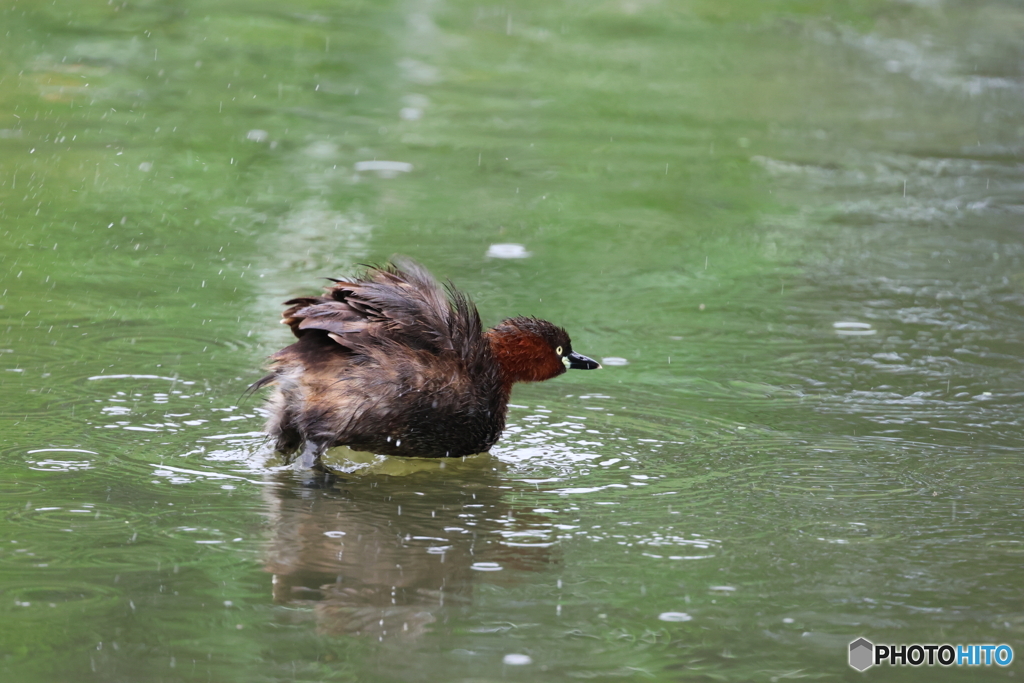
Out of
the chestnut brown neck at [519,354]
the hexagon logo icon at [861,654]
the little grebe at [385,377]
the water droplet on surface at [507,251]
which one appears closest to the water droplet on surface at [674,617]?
the hexagon logo icon at [861,654]

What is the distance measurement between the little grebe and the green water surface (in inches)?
7.9

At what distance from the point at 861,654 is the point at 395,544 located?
71.4 inches

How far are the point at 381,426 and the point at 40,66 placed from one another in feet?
31.4

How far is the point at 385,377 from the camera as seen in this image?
19.5 feet

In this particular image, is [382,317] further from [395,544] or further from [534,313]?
[534,313]

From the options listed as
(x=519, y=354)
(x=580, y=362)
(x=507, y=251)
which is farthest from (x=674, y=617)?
(x=507, y=251)

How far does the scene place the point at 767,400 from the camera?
7.31 meters

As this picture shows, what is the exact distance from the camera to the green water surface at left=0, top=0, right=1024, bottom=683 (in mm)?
4602

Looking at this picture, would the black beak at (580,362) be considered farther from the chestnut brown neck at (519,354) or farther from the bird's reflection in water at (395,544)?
the bird's reflection in water at (395,544)

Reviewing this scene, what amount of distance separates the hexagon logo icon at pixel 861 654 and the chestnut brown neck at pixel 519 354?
2450 mm

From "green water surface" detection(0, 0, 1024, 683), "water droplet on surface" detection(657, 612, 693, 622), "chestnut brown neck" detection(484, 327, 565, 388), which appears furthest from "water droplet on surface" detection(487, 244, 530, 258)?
"water droplet on surface" detection(657, 612, 693, 622)

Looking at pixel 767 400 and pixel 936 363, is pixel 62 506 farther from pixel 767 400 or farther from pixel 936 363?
pixel 936 363

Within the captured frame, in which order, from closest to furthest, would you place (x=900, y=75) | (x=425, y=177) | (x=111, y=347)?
1. (x=111, y=347)
2. (x=425, y=177)
3. (x=900, y=75)

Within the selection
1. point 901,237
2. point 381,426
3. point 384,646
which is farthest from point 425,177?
point 384,646
